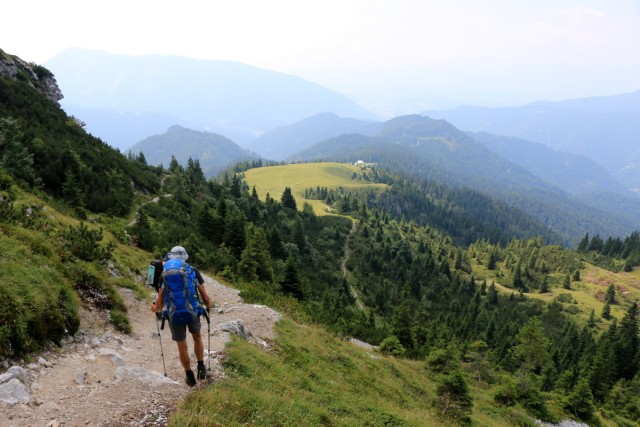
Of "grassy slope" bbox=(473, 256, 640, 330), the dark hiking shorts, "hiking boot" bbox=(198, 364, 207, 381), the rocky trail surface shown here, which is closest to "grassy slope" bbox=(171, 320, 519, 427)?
"hiking boot" bbox=(198, 364, 207, 381)

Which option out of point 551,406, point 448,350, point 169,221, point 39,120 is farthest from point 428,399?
point 39,120

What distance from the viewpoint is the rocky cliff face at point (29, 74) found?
4699 centimetres

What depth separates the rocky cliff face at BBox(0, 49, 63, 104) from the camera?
46991 millimetres

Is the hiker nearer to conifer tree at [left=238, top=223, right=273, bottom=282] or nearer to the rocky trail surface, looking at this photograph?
the rocky trail surface

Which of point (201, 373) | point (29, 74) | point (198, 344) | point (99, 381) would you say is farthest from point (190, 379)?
point (29, 74)

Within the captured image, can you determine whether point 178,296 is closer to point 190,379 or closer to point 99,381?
point 190,379

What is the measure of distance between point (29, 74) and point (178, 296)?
65350mm

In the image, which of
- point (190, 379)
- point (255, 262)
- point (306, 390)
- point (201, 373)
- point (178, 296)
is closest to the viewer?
point (178, 296)

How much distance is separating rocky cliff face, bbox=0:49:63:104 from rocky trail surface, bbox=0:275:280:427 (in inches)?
1926

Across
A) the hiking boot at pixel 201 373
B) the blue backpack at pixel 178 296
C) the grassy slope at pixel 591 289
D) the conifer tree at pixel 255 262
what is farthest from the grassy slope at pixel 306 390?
the grassy slope at pixel 591 289

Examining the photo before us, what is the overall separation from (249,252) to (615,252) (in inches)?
8171

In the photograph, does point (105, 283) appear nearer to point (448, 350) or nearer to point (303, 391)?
point (303, 391)

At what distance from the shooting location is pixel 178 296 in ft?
28.0

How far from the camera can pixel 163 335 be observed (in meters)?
13.8
